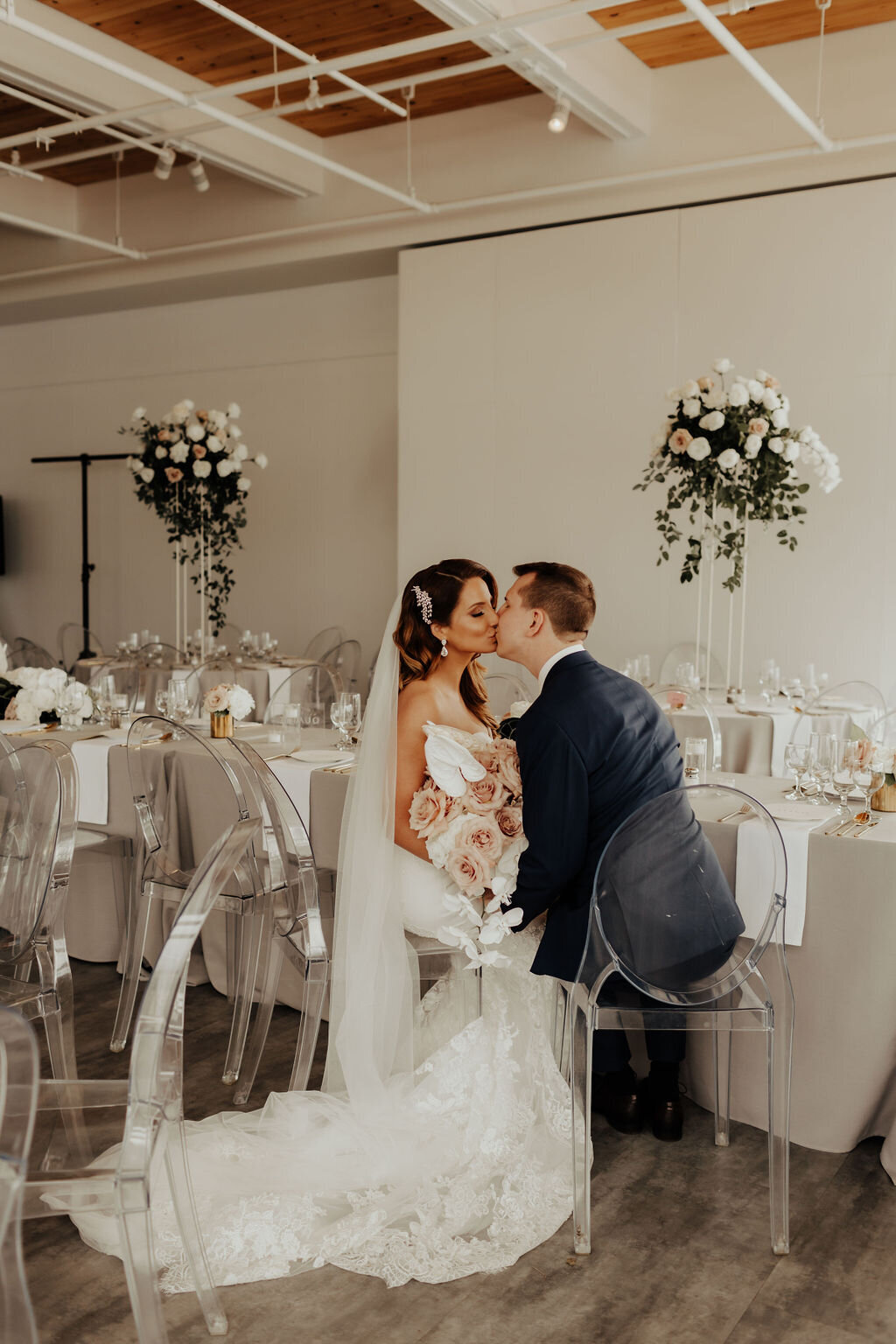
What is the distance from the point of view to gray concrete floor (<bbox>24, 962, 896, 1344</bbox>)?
7.62 ft

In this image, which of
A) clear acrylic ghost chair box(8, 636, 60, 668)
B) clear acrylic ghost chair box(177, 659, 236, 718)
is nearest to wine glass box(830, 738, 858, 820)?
clear acrylic ghost chair box(177, 659, 236, 718)

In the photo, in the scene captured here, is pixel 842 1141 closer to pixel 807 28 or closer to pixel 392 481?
pixel 807 28

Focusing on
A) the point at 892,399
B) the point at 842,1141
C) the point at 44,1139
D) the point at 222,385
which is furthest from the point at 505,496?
the point at 44,1139

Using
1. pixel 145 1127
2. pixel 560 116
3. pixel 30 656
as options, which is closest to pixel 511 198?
pixel 560 116

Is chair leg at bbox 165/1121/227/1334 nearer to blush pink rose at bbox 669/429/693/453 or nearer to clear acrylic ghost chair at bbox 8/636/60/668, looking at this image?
blush pink rose at bbox 669/429/693/453

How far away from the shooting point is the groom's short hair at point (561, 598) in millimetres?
2990

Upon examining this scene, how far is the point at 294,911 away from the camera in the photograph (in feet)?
11.4

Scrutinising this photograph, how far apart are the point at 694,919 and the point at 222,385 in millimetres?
7843

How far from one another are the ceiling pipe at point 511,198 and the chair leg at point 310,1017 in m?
4.71

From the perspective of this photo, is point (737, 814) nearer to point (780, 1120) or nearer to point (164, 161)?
point (780, 1120)

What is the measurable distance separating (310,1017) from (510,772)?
92cm

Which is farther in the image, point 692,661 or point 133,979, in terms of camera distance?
point 692,661

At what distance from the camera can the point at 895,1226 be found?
8.82 ft

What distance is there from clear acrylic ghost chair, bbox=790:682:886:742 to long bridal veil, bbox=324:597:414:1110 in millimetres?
2349
